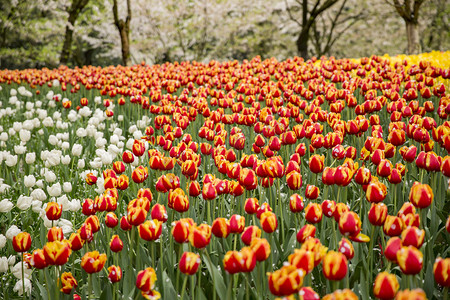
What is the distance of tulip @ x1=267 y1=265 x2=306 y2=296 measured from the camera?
133 cm

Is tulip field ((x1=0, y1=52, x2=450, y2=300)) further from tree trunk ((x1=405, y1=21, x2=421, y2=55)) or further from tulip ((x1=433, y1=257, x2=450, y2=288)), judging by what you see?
tree trunk ((x1=405, y1=21, x2=421, y2=55))

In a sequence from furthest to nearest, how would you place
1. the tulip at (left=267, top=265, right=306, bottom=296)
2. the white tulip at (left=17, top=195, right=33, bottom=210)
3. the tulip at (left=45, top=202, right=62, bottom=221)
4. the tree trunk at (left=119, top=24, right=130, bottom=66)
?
Answer: 1. the tree trunk at (left=119, top=24, right=130, bottom=66)
2. the white tulip at (left=17, top=195, right=33, bottom=210)
3. the tulip at (left=45, top=202, right=62, bottom=221)
4. the tulip at (left=267, top=265, right=306, bottom=296)

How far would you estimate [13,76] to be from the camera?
10227 millimetres

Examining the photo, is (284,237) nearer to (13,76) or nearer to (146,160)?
(146,160)

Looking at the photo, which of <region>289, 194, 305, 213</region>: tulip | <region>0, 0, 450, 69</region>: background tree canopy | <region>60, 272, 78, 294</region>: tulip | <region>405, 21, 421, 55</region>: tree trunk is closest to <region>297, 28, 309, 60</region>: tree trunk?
<region>405, 21, 421, 55</region>: tree trunk

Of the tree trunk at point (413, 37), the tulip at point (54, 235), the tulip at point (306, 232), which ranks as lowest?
the tulip at point (54, 235)

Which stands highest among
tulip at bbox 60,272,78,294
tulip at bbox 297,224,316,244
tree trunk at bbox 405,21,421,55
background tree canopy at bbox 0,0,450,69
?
background tree canopy at bbox 0,0,450,69

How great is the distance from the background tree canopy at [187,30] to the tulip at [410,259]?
697 inches

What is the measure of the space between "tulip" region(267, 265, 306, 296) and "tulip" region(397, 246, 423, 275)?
41 cm

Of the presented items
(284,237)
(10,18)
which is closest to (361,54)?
(10,18)

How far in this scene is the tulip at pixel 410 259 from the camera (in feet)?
4.82

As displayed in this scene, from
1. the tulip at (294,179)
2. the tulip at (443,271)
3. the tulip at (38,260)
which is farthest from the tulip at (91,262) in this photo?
the tulip at (443,271)

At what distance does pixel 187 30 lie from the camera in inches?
871

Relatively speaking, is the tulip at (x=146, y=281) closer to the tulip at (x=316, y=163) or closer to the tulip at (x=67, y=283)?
the tulip at (x=67, y=283)
